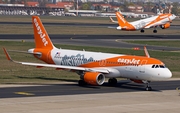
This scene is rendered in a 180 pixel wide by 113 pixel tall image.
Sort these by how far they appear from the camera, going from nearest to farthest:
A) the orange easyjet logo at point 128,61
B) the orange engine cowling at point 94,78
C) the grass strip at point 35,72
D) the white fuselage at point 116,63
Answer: the white fuselage at point 116,63 → the orange engine cowling at point 94,78 → the orange easyjet logo at point 128,61 → the grass strip at point 35,72

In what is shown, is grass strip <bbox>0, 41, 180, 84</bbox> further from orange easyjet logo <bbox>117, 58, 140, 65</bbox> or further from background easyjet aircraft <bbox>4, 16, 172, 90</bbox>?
orange easyjet logo <bbox>117, 58, 140, 65</bbox>

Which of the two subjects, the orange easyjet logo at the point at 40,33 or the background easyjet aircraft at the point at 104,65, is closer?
the background easyjet aircraft at the point at 104,65

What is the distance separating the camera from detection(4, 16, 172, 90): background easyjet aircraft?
50500 millimetres

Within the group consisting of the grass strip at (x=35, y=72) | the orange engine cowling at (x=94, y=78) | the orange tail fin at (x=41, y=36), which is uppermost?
the orange tail fin at (x=41, y=36)

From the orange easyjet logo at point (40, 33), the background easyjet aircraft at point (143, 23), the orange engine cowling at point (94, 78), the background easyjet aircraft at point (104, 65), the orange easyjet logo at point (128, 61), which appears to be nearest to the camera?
the background easyjet aircraft at point (104, 65)

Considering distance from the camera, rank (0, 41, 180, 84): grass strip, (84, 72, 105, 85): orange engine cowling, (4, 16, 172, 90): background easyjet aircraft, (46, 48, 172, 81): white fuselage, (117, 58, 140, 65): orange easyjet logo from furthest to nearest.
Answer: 1. (0, 41, 180, 84): grass strip
2. (117, 58, 140, 65): orange easyjet logo
3. (84, 72, 105, 85): orange engine cowling
4. (4, 16, 172, 90): background easyjet aircraft
5. (46, 48, 172, 81): white fuselage

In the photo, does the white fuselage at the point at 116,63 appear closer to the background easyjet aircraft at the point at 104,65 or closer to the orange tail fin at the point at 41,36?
the background easyjet aircraft at the point at 104,65

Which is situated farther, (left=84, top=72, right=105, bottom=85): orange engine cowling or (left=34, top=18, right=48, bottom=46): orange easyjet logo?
(left=34, top=18, right=48, bottom=46): orange easyjet logo

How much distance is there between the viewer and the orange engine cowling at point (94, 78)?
169 ft

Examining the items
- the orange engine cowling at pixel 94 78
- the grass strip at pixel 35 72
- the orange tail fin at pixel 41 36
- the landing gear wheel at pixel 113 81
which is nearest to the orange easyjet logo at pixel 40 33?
the orange tail fin at pixel 41 36

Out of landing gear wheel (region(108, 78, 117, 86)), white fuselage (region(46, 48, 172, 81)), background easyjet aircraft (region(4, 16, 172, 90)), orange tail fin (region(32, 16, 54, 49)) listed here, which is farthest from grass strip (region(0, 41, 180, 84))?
landing gear wheel (region(108, 78, 117, 86))

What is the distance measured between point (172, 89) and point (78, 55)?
9967 mm

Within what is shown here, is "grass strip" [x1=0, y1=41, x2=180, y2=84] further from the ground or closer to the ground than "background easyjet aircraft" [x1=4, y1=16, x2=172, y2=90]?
closer to the ground

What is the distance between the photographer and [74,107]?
41.2 metres
